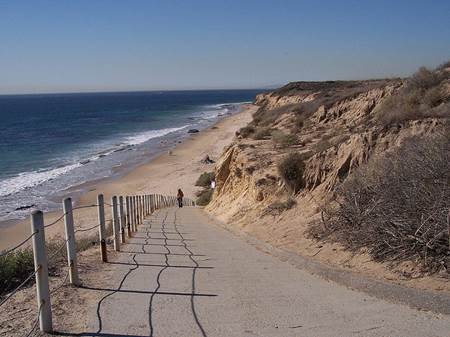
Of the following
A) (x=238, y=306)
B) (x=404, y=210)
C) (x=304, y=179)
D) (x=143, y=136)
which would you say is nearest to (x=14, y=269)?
(x=238, y=306)

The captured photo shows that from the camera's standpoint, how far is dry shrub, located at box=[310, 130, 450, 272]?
757 cm

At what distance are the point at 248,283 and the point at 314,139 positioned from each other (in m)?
14.6

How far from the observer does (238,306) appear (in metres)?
6.45

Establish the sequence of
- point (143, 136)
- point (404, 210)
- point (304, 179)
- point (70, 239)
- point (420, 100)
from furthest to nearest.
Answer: point (143, 136)
point (420, 100)
point (304, 179)
point (404, 210)
point (70, 239)

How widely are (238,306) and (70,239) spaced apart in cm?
225

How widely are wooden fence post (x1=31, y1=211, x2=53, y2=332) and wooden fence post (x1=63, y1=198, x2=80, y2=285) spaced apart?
55.5 inches

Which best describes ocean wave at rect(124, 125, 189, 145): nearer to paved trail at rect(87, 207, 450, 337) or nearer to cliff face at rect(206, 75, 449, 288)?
cliff face at rect(206, 75, 449, 288)

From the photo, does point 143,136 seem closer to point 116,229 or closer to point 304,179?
point 304,179

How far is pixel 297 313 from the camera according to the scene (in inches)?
244

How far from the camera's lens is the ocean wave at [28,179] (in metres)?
43.3

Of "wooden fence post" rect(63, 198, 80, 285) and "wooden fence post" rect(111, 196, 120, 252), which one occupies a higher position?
"wooden fence post" rect(63, 198, 80, 285)

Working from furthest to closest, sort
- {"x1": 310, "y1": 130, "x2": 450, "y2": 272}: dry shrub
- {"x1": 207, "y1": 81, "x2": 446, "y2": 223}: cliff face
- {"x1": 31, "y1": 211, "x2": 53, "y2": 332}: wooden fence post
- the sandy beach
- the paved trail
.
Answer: the sandy beach → {"x1": 207, "y1": 81, "x2": 446, "y2": 223}: cliff face → {"x1": 310, "y1": 130, "x2": 450, "y2": 272}: dry shrub → the paved trail → {"x1": 31, "y1": 211, "x2": 53, "y2": 332}: wooden fence post

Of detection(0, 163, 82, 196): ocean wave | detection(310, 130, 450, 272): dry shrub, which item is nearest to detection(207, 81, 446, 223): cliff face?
detection(310, 130, 450, 272): dry shrub

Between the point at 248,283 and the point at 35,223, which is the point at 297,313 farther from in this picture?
the point at 35,223
